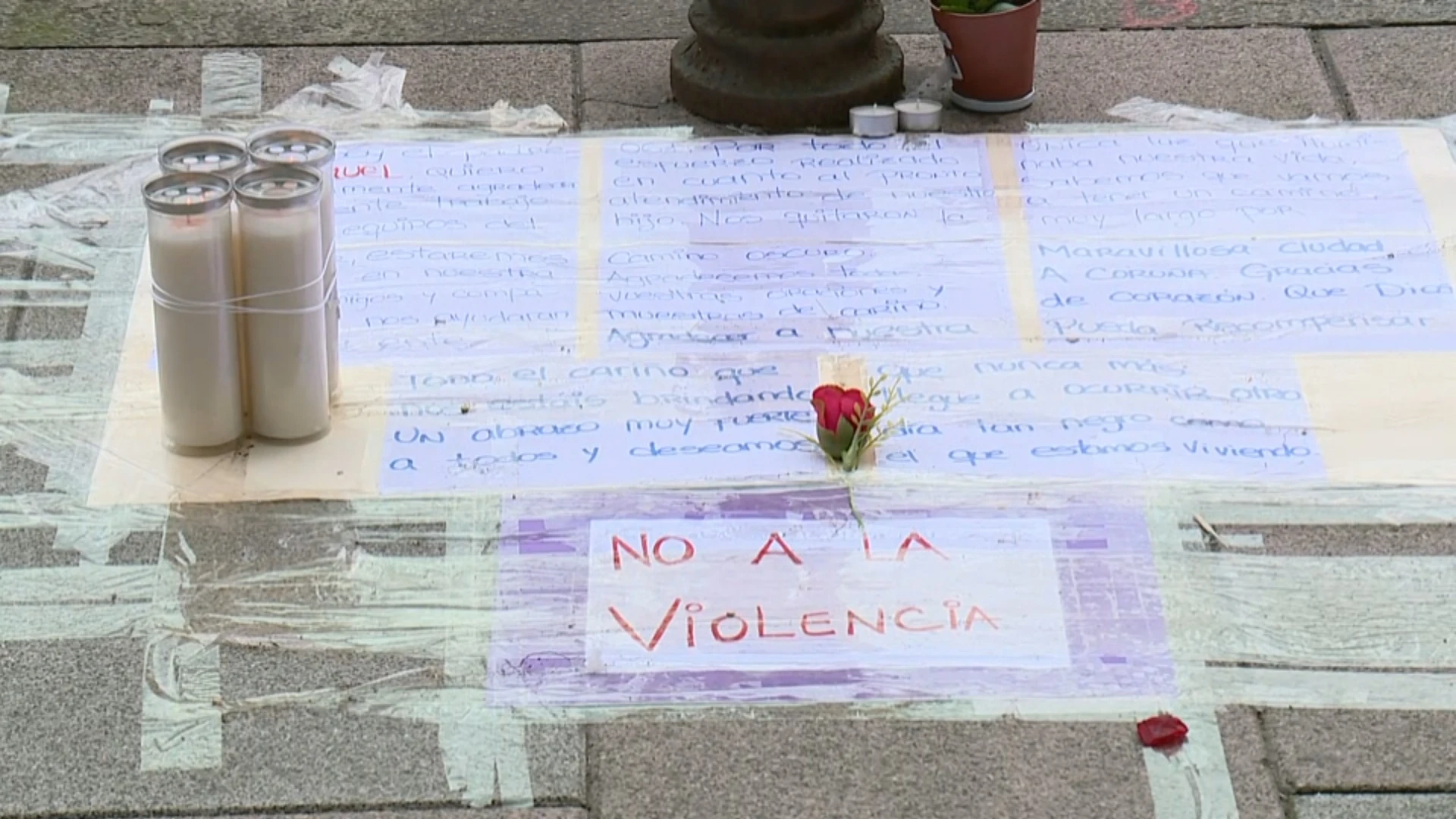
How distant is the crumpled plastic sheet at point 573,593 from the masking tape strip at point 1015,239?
42 cm

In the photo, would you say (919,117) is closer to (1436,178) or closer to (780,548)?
(1436,178)

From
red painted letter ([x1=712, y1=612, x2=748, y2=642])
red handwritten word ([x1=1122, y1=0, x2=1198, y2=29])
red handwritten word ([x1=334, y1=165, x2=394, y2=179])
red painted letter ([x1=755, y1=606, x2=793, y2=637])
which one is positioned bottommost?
red handwritten word ([x1=334, y1=165, x2=394, y2=179])

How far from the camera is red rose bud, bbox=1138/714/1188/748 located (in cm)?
208

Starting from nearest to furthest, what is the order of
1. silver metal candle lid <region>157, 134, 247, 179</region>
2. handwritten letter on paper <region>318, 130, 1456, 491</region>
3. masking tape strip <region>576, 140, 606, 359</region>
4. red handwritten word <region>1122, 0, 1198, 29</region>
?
silver metal candle lid <region>157, 134, 247, 179</region> → handwritten letter on paper <region>318, 130, 1456, 491</region> → masking tape strip <region>576, 140, 606, 359</region> → red handwritten word <region>1122, 0, 1198, 29</region>

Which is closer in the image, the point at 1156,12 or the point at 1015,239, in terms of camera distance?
the point at 1015,239

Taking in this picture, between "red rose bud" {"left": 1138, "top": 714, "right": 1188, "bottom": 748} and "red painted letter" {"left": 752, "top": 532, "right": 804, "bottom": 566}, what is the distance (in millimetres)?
475

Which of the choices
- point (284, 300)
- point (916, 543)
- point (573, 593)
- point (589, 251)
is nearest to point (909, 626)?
point (916, 543)

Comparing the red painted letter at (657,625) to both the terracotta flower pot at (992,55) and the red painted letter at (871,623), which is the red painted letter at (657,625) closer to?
the red painted letter at (871,623)

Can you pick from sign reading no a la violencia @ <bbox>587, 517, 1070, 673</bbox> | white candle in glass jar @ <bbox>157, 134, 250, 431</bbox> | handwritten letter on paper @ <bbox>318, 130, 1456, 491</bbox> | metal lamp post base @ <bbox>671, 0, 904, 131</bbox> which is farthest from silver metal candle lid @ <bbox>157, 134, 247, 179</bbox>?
metal lamp post base @ <bbox>671, 0, 904, 131</bbox>

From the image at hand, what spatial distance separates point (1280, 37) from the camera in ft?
11.9

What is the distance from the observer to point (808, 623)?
2252mm

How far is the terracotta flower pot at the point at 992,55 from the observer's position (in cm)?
327

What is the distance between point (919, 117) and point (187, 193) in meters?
1.45

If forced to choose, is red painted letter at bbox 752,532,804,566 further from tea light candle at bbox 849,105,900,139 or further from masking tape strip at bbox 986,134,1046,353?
tea light candle at bbox 849,105,900,139
